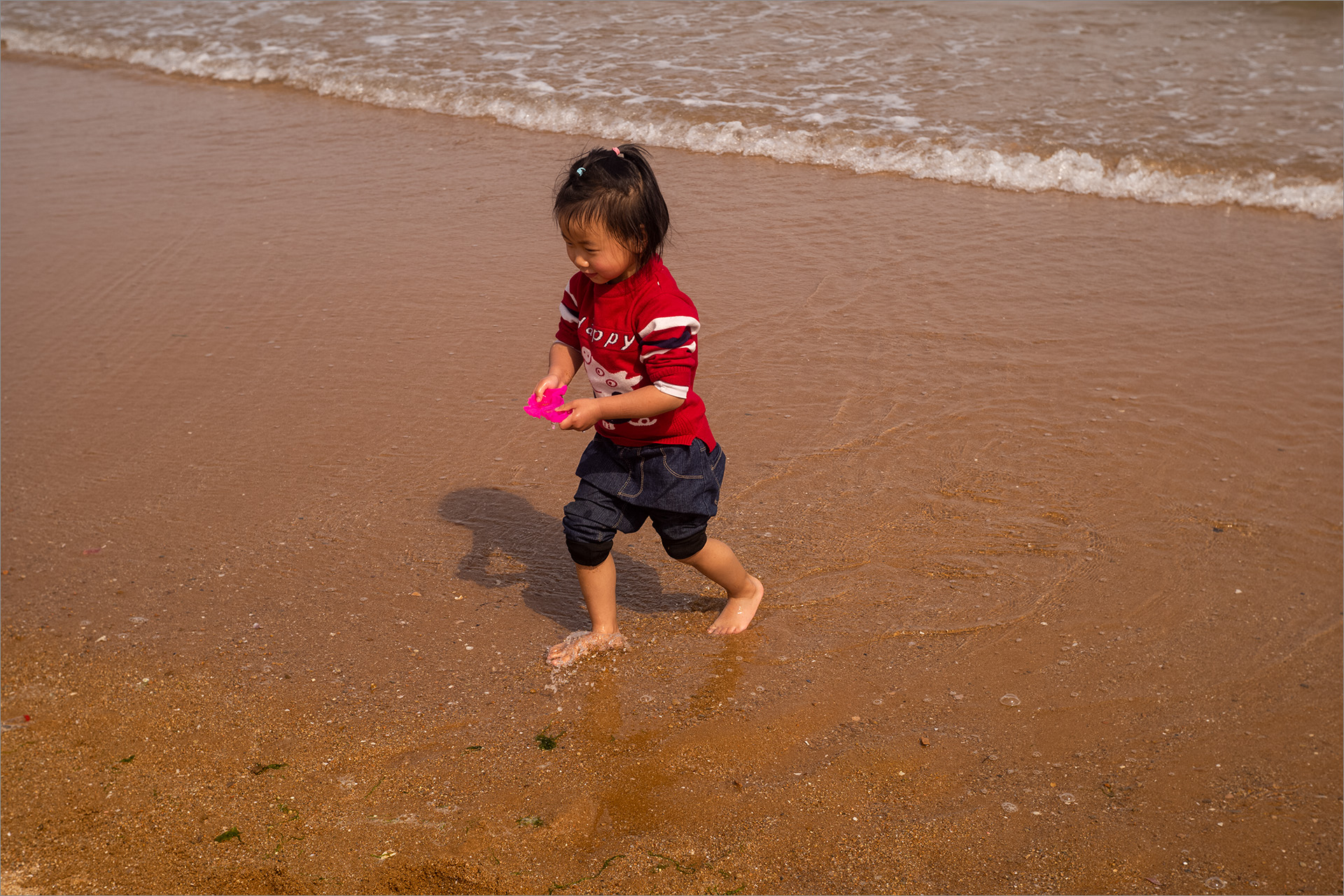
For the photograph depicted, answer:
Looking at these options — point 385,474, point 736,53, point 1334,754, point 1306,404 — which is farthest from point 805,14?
point 1334,754

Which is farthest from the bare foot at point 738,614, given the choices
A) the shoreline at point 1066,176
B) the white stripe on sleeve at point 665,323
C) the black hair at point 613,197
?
the shoreline at point 1066,176

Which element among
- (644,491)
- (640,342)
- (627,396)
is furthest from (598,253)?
(644,491)

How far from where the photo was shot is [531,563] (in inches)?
136

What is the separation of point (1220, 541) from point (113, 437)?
3.98m

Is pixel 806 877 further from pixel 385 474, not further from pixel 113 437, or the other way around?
pixel 113 437

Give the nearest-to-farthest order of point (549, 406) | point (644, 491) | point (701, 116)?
point (549, 406) < point (644, 491) < point (701, 116)

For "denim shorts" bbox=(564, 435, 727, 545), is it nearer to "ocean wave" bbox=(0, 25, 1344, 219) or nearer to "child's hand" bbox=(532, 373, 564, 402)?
"child's hand" bbox=(532, 373, 564, 402)

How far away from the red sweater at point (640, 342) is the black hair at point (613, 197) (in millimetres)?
153

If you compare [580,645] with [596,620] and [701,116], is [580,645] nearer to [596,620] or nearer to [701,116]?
[596,620]

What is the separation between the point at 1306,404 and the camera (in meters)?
4.27

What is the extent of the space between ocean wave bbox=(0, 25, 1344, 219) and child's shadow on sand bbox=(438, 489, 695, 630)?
14.3 ft

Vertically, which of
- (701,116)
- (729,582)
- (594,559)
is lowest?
(729,582)

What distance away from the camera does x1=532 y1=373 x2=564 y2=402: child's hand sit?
8.89 ft

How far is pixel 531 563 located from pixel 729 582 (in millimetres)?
720
